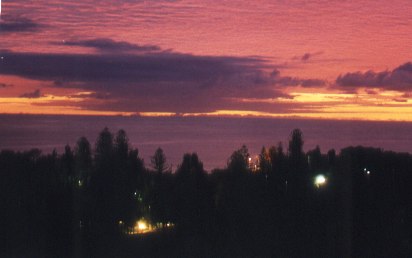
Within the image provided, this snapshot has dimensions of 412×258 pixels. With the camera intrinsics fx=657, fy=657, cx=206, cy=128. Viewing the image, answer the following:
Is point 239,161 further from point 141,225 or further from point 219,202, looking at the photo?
point 141,225

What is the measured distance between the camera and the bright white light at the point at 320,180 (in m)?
5.70

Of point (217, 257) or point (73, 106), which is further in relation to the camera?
point (73, 106)

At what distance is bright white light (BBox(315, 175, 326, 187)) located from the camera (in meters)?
5.70

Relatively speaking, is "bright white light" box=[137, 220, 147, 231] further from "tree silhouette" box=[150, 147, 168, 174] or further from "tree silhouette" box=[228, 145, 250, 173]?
"tree silhouette" box=[228, 145, 250, 173]

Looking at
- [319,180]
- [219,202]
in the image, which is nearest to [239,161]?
[219,202]

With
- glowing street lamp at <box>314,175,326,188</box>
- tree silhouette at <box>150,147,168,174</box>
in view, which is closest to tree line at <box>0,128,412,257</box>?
glowing street lamp at <box>314,175,326,188</box>

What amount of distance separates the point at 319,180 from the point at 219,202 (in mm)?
897

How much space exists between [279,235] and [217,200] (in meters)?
0.70

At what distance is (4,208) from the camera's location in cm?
514

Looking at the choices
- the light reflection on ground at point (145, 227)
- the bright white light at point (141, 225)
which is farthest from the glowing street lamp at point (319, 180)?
the bright white light at point (141, 225)

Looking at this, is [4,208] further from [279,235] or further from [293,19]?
[293,19]

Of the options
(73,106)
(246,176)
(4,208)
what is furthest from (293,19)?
(4,208)

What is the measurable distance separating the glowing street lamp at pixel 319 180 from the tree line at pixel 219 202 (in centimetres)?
2

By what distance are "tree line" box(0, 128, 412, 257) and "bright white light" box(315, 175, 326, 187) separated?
0.05 ft
